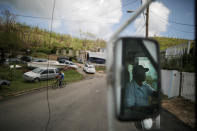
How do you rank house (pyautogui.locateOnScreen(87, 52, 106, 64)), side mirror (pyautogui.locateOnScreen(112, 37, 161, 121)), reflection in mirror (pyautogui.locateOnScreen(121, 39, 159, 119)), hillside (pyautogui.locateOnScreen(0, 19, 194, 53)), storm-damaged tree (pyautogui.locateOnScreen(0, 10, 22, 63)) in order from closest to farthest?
1. side mirror (pyautogui.locateOnScreen(112, 37, 161, 121))
2. reflection in mirror (pyautogui.locateOnScreen(121, 39, 159, 119))
3. hillside (pyautogui.locateOnScreen(0, 19, 194, 53))
4. storm-damaged tree (pyautogui.locateOnScreen(0, 10, 22, 63))
5. house (pyautogui.locateOnScreen(87, 52, 106, 64))

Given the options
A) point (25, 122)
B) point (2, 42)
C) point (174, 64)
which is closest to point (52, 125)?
point (25, 122)

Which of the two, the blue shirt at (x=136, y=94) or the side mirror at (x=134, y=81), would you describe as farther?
the blue shirt at (x=136, y=94)

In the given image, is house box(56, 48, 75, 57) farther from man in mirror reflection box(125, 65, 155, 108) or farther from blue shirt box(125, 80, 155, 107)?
blue shirt box(125, 80, 155, 107)

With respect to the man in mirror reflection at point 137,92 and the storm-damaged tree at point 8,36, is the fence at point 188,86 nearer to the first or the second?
the man in mirror reflection at point 137,92

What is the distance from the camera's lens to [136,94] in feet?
4.14

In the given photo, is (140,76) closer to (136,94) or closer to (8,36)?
(136,94)

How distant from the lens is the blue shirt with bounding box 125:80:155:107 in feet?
3.81

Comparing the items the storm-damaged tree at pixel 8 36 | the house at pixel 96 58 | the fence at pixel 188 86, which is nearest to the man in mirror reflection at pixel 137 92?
the fence at pixel 188 86

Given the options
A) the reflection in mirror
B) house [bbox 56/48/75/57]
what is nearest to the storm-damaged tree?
the reflection in mirror

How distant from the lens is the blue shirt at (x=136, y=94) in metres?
1.16

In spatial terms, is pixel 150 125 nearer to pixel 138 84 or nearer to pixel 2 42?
pixel 138 84

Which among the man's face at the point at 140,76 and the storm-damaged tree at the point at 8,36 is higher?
the storm-damaged tree at the point at 8,36

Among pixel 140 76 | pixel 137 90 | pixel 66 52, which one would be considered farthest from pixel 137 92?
pixel 66 52

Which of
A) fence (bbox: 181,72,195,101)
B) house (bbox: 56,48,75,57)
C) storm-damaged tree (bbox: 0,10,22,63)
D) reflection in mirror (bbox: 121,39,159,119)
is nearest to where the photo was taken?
reflection in mirror (bbox: 121,39,159,119)
